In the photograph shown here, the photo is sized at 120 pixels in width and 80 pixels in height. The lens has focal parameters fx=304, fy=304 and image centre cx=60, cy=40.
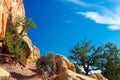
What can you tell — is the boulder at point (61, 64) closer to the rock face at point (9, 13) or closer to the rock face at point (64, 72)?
the rock face at point (64, 72)

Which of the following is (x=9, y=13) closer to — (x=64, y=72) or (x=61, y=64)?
(x=61, y=64)

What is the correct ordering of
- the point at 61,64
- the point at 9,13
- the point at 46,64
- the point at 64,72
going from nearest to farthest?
the point at 64,72 < the point at 46,64 < the point at 61,64 < the point at 9,13

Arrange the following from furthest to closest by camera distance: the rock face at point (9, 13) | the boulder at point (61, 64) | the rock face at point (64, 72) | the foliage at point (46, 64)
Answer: the rock face at point (9, 13), the boulder at point (61, 64), the foliage at point (46, 64), the rock face at point (64, 72)

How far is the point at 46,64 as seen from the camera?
56.1m

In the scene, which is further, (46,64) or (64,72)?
(46,64)

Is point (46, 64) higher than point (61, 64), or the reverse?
point (61, 64)

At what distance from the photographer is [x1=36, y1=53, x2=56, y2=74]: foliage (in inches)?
2171

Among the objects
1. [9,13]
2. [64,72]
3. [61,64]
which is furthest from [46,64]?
[9,13]

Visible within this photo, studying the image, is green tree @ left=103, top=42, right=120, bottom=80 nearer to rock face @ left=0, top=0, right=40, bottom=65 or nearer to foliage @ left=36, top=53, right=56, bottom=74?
rock face @ left=0, top=0, right=40, bottom=65

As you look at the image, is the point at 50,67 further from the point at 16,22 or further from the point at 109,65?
the point at 109,65

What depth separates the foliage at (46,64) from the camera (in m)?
55.1

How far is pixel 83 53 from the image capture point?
263 feet

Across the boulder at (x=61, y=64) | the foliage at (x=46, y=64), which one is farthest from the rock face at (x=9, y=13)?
the foliage at (x=46, y=64)

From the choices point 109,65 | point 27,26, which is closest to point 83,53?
point 109,65
